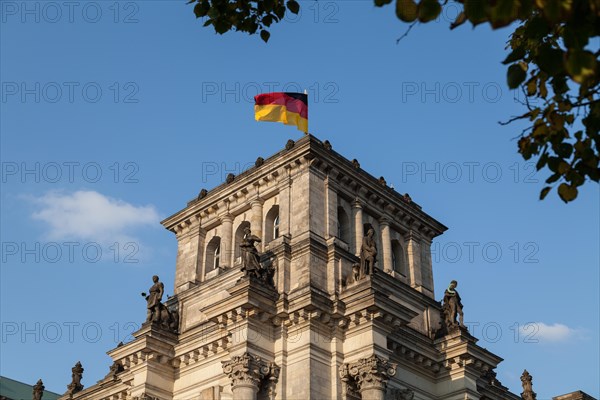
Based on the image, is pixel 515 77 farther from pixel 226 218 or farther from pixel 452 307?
pixel 226 218

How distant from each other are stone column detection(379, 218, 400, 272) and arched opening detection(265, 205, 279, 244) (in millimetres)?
4695

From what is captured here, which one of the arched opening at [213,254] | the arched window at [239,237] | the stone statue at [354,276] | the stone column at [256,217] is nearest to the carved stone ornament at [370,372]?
the stone statue at [354,276]

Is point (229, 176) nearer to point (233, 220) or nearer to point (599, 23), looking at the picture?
point (233, 220)

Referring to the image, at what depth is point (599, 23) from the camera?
8.45 m

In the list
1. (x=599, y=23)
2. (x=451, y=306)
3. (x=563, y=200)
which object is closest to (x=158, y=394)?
(x=451, y=306)

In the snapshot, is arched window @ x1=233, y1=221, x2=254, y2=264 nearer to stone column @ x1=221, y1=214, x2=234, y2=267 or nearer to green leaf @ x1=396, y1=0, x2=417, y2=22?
stone column @ x1=221, y1=214, x2=234, y2=267

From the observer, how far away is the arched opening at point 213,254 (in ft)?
111

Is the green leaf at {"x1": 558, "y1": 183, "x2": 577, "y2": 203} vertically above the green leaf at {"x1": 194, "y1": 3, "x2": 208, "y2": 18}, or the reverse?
the green leaf at {"x1": 194, "y1": 3, "x2": 208, "y2": 18}

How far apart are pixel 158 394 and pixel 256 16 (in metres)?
19.5

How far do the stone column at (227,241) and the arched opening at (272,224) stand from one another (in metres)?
2.02

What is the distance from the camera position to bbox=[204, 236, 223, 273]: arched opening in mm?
33906

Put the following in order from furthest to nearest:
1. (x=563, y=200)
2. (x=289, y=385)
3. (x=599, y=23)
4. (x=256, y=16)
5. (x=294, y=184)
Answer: (x=294, y=184) < (x=289, y=385) < (x=256, y=16) < (x=563, y=200) < (x=599, y=23)

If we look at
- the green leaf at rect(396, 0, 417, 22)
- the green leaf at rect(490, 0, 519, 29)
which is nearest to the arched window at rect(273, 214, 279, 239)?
the green leaf at rect(396, 0, 417, 22)

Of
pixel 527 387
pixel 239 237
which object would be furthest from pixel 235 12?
pixel 527 387
